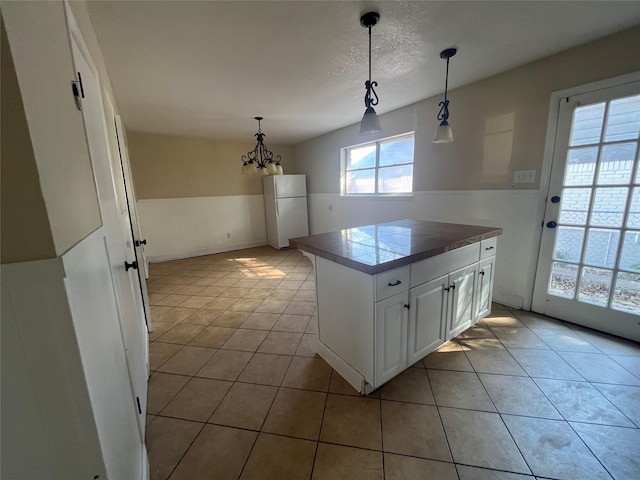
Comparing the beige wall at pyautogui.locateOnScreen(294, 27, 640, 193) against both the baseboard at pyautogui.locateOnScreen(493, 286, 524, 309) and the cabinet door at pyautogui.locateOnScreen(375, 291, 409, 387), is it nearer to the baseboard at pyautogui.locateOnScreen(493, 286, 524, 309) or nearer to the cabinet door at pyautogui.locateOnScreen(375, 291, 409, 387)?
the baseboard at pyautogui.locateOnScreen(493, 286, 524, 309)

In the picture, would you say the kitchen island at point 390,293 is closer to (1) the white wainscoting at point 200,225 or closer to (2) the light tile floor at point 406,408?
(2) the light tile floor at point 406,408

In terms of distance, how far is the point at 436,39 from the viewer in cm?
186

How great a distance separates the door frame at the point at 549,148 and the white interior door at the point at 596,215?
3 centimetres

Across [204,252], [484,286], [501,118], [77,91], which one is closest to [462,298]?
[484,286]

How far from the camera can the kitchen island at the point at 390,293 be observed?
146cm

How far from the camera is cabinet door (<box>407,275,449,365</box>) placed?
64.6 inches

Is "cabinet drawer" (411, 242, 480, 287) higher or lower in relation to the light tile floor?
higher

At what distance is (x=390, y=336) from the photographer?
1538 millimetres

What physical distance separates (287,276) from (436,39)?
313 centimetres

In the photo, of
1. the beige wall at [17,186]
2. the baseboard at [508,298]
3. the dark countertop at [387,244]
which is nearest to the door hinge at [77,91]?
the beige wall at [17,186]

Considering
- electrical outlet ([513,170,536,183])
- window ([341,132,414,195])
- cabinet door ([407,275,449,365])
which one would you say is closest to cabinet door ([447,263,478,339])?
cabinet door ([407,275,449,365])

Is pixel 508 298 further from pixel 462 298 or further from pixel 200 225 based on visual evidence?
pixel 200 225

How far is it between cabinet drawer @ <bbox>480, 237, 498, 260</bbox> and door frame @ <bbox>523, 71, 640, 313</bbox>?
0.67 m

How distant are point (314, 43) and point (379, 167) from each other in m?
2.39
